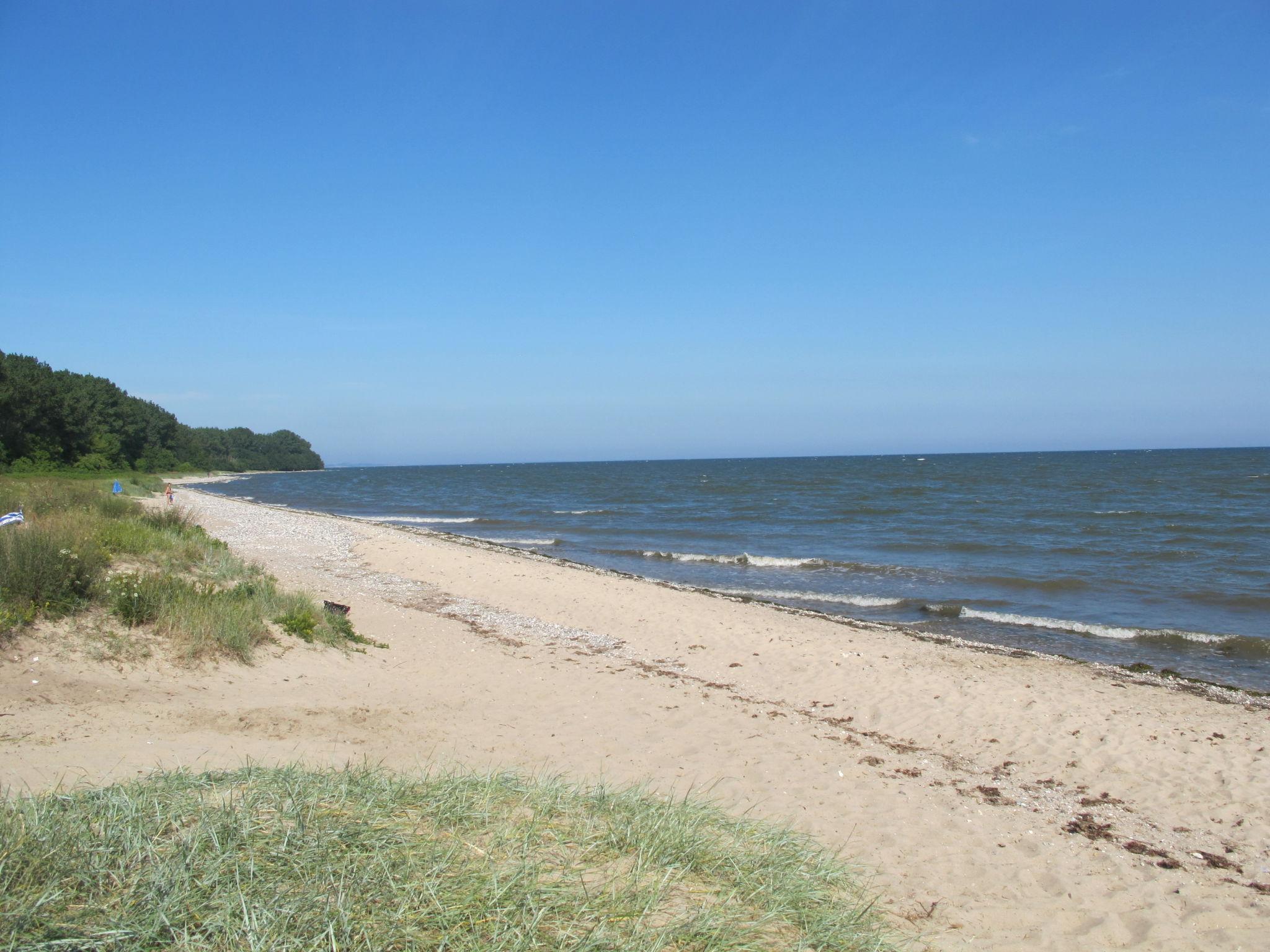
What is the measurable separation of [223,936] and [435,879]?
726mm

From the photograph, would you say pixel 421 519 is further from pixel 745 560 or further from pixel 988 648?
pixel 988 648

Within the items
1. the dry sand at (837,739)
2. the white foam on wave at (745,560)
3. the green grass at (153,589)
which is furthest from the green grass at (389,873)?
the white foam on wave at (745,560)

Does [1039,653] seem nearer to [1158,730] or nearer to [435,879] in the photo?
[1158,730]

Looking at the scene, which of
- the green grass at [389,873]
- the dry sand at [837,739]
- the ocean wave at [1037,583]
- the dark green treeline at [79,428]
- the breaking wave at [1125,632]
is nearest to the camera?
the green grass at [389,873]

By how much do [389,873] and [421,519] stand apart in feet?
115

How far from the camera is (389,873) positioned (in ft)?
9.46

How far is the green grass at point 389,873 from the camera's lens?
8.30 feet

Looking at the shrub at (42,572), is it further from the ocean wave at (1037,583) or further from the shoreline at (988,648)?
the ocean wave at (1037,583)

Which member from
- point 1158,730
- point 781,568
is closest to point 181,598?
point 1158,730

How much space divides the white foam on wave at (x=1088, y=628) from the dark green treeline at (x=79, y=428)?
169ft

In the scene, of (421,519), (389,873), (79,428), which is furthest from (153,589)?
(79,428)

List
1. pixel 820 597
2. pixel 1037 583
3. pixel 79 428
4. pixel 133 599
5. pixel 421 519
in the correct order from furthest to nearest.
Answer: pixel 79 428
pixel 421 519
pixel 1037 583
pixel 820 597
pixel 133 599

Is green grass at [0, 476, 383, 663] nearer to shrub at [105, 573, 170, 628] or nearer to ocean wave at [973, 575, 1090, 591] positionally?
shrub at [105, 573, 170, 628]

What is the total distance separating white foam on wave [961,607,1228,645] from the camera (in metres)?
12.7
